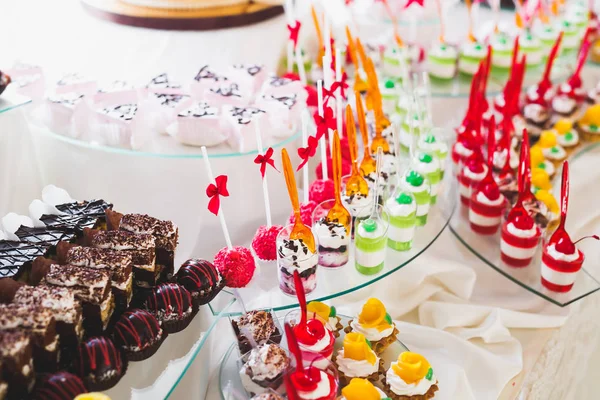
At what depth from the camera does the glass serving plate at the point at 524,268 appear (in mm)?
1828

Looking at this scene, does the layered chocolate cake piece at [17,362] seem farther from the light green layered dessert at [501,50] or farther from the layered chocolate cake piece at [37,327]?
the light green layered dessert at [501,50]

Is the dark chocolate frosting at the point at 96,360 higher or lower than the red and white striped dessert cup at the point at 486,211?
higher

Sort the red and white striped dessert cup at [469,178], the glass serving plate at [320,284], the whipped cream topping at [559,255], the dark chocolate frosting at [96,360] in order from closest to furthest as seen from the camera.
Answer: the dark chocolate frosting at [96,360], the glass serving plate at [320,284], the whipped cream topping at [559,255], the red and white striped dessert cup at [469,178]

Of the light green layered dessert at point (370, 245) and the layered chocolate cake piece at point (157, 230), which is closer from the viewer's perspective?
the layered chocolate cake piece at point (157, 230)

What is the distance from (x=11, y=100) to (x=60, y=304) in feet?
2.60

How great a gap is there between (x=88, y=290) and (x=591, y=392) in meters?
1.54

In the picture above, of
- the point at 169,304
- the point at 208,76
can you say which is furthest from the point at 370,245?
the point at 208,76

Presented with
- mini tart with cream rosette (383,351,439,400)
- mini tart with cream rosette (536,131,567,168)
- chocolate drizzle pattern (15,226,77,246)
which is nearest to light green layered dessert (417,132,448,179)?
mini tart with cream rosette (536,131,567,168)

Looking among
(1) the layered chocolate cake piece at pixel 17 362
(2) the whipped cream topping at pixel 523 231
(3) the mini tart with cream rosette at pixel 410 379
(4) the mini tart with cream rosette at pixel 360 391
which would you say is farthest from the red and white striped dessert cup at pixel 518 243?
(1) the layered chocolate cake piece at pixel 17 362

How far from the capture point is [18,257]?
1390 millimetres

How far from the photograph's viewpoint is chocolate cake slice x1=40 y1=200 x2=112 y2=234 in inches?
59.5

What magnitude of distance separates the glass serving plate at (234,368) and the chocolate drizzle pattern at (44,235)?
1.44 feet

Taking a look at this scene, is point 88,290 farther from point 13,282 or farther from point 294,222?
point 294,222

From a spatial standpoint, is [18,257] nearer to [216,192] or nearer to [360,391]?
[216,192]
